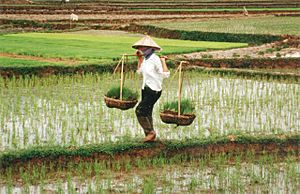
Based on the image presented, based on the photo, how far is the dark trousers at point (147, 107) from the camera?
6547mm

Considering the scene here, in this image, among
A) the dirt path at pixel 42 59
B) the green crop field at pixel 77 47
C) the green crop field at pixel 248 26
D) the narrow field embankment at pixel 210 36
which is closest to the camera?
the dirt path at pixel 42 59

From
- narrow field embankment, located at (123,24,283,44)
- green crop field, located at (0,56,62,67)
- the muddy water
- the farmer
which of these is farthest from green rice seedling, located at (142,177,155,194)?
narrow field embankment, located at (123,24,283,44)

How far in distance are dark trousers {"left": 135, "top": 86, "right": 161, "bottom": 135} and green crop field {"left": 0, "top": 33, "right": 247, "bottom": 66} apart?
17.5ft

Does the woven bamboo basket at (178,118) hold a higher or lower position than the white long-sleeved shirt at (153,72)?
lower

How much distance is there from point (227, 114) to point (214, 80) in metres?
2.77

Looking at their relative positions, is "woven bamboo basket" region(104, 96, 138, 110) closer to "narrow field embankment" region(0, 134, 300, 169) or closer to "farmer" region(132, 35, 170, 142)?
"farmer" region(132, 35, 170, 142)

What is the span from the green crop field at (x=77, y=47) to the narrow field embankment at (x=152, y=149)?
5.57 m

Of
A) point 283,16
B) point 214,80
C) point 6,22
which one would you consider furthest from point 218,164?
point 283,16

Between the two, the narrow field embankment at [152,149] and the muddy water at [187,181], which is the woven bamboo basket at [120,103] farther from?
the muddy water at [187,181]

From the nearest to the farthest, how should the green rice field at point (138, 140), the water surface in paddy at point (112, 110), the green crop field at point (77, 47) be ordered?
the green rice field at point (138, 140) → the water surface in paddy at point (112, 110) → the green crop field at point (77, 47)

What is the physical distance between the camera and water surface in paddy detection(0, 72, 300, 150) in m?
7.17

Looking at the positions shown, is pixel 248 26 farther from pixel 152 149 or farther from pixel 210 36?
pixel 152 149

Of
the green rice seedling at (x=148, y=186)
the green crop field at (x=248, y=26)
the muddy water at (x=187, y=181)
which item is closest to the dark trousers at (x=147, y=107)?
the muddy water at (x=187, y=181)

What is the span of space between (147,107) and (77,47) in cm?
882
